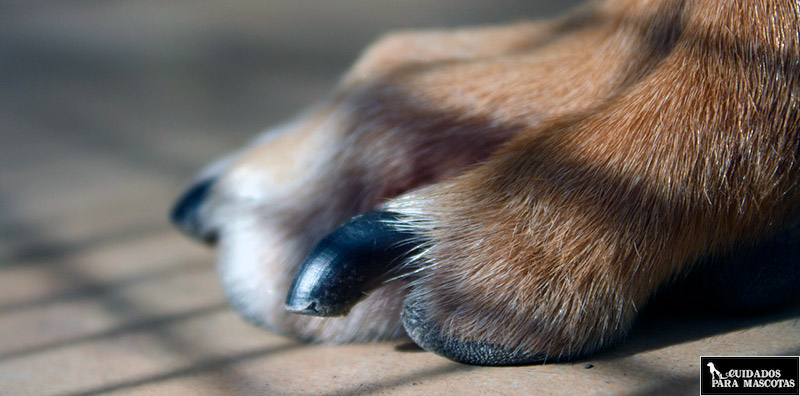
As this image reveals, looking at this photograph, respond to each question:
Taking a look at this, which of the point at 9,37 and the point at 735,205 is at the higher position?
the point at 9,37

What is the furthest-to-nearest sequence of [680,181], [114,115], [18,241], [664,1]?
1. [114,115]
2. [18,241]
3. [664,1]
4. [680,181]

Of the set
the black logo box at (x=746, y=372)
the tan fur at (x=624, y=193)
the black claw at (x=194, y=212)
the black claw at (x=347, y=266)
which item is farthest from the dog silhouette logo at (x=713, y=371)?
the black claw at (x=194, y=212)

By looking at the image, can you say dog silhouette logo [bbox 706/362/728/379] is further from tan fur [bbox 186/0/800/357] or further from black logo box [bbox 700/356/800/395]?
tan fur [bbox 186/0/800/357]

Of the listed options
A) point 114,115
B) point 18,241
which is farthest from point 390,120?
point 114,115

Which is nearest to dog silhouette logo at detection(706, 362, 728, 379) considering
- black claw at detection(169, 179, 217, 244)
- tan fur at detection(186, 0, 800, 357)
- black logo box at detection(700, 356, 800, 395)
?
black logo box at detection(700, 356, 800, 395)

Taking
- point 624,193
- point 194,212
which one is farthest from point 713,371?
point 194,212

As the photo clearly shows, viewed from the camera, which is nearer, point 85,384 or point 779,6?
point 779,6

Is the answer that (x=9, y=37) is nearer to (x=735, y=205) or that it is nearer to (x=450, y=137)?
(x=450, y=137)
